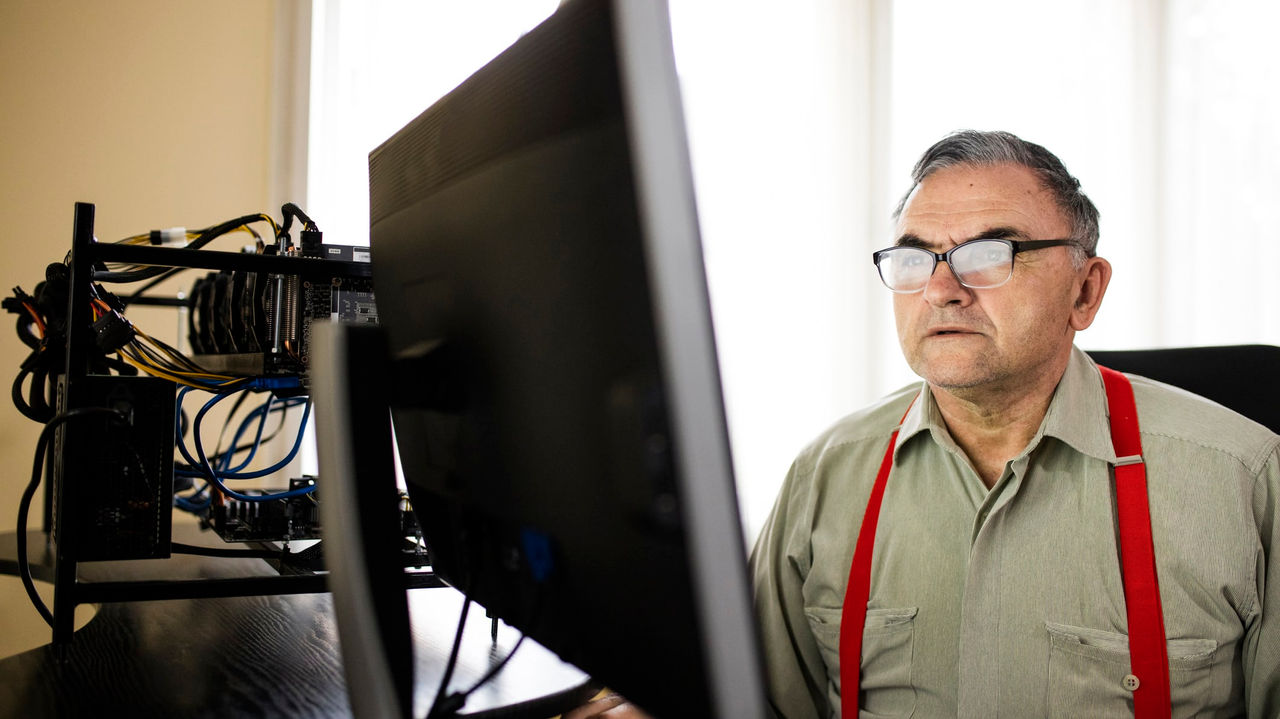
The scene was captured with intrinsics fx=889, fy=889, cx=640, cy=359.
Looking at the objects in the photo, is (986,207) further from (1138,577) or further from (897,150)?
(897,150)

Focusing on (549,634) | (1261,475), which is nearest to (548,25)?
(549,634)

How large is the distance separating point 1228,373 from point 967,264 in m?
0.37

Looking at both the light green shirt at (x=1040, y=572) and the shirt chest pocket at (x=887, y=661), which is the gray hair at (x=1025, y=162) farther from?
the shirt chest pocket at (x=887, y=661)

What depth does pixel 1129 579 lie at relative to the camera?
1065mm

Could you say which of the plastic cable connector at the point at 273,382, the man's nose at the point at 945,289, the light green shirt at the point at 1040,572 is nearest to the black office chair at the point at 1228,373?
the light green shirt at the point at 1040,572

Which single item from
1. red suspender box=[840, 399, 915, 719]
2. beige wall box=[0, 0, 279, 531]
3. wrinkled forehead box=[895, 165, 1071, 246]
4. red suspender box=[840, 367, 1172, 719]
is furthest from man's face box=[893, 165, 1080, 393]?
beige wall box=[0, 0, 279, 531]

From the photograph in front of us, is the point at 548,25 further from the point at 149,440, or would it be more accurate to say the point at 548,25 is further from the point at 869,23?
the point at 869,23

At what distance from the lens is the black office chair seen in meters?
1.15

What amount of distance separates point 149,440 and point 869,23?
3.22 m

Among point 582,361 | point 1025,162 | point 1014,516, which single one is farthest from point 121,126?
point 582,361

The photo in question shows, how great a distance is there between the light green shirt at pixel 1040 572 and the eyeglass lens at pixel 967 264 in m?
0.17

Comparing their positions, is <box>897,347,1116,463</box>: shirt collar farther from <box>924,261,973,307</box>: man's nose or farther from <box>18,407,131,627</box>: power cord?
<box>18,407,131,627</box>: power cord

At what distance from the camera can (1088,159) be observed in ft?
11.1

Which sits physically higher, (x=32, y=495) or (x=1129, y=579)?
(x=32, y=495)
